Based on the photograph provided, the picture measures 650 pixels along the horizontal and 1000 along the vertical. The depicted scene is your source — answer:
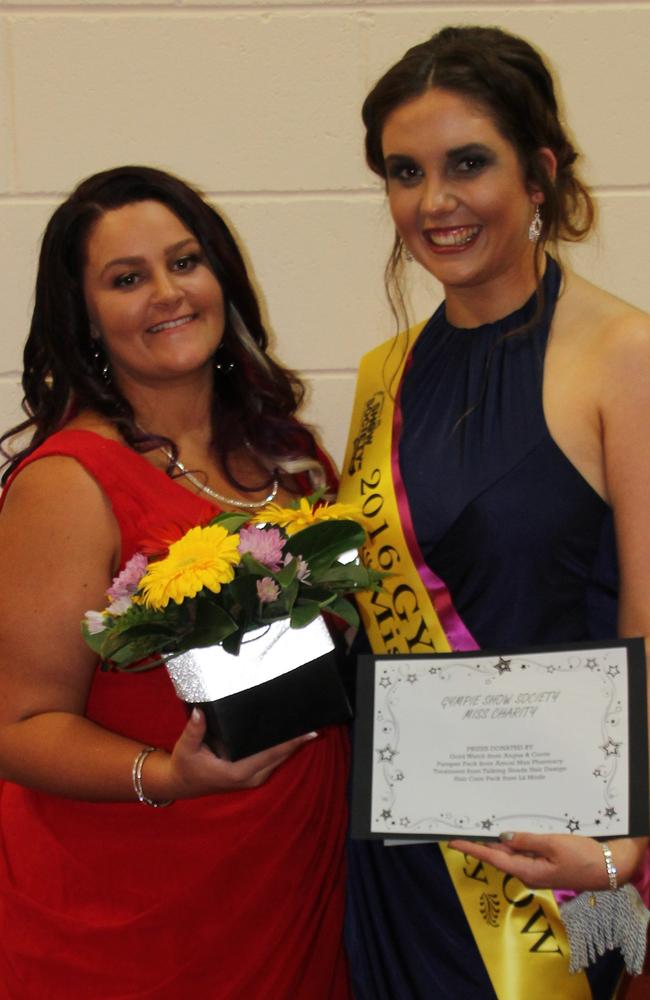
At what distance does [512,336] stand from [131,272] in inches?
18.3

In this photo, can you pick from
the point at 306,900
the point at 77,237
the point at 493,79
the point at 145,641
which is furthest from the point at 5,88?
the point at 306,900

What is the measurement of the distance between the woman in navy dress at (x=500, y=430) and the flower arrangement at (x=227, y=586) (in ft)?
0.69

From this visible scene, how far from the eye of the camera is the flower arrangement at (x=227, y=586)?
3.94ft

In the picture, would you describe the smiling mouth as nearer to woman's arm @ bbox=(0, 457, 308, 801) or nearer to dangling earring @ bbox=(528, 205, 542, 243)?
woman's arm @ bbox=(0, 457, 308, 801)

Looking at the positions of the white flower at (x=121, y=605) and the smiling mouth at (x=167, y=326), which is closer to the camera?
the white flower at (x=121, y=605)

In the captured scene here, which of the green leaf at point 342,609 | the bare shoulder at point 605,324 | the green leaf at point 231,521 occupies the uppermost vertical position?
the bare shoulder at point 605,324

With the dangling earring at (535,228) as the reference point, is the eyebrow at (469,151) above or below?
above

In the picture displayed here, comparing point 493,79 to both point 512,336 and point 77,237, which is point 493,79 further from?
point 77,237

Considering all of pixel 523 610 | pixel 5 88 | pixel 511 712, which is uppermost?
pixel 5 88

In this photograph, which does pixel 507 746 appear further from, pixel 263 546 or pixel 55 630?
pixel 55 630

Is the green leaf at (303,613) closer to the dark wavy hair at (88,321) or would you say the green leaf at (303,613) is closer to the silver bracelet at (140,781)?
the silver bracelet at (140,781)

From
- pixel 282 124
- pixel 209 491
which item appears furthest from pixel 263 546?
pixel 282 124

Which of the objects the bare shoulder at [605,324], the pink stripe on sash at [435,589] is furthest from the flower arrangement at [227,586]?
the bare shoulder at [605,324]

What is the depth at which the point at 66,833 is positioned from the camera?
1544 mm
